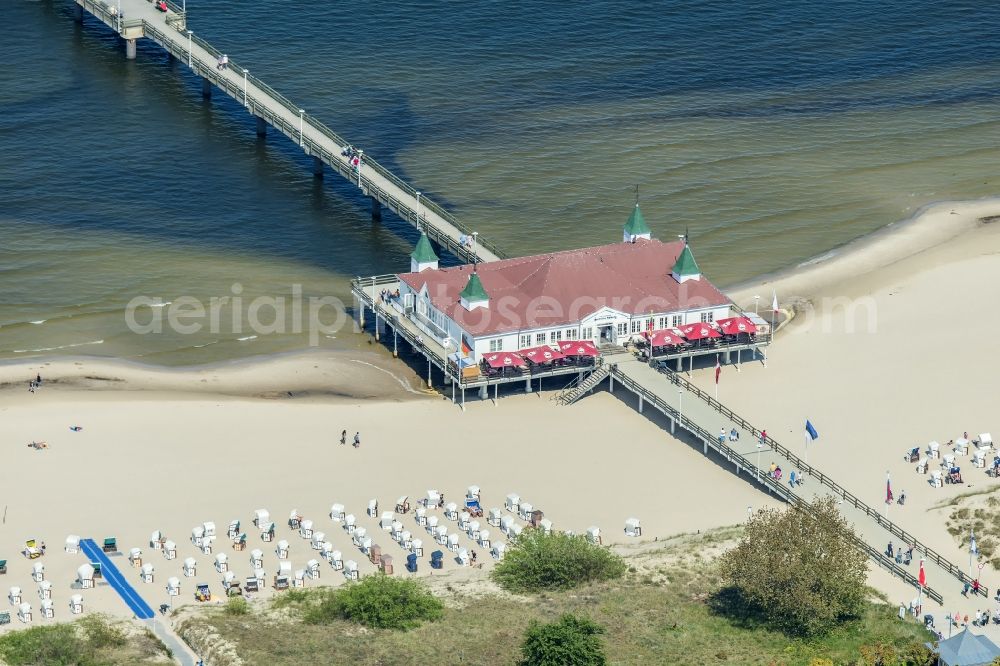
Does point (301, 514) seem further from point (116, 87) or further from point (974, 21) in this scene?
point (974, 21)

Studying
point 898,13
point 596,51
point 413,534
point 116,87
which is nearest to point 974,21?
point 898,13

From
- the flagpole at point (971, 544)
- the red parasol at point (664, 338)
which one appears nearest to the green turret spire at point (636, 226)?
the red parasol at point (664, 338)

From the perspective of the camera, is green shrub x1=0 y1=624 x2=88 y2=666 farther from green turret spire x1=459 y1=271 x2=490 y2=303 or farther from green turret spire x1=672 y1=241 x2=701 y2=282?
green turret spire x1=672 y1=241 x2=701 y2=282

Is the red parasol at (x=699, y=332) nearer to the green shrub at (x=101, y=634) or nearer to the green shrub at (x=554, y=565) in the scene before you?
the green shrub at (x=554, y=565)

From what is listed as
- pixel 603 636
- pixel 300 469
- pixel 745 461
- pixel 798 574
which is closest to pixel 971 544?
pixel 798 574

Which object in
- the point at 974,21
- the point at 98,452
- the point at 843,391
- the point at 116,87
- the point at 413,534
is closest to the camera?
A: the point at 413,534

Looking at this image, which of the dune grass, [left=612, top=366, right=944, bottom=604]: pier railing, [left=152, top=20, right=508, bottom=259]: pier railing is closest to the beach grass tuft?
the dune grass

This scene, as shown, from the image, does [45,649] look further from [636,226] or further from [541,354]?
[636,226]

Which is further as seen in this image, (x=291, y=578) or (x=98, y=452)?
(x=98, y=452)

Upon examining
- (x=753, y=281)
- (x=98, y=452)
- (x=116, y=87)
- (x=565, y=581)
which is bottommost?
(x=565, y=581)
